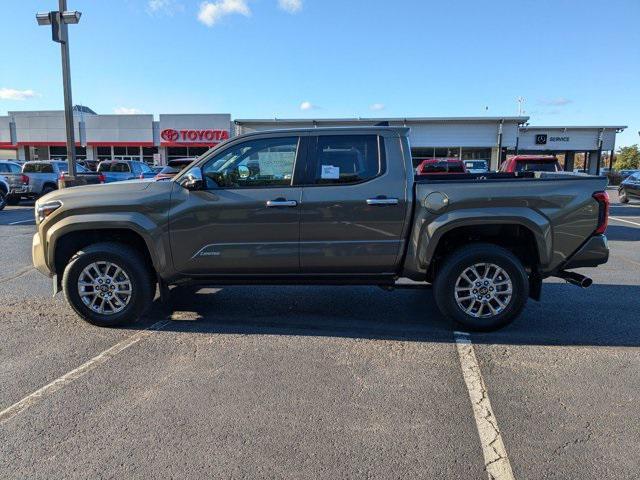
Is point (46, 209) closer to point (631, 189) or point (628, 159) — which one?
point (631, 189)

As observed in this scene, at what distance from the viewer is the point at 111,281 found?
5094mm

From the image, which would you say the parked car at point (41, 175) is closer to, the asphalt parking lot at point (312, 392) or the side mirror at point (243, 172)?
the asphalt parking lot at point (312, 392)

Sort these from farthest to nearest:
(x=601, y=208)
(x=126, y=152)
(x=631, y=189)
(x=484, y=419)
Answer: (x=126, y=152)
(x=631, y=189)
(x=601, y=208)
(x=484, y=419)

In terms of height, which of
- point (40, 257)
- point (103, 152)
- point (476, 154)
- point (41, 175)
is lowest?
point (40, 257)

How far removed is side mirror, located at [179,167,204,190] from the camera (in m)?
4.84

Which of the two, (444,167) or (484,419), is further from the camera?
(444,167)

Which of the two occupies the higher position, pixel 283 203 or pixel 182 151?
pixel 182 151

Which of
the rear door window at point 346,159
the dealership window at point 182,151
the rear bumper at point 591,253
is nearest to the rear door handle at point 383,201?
the rear door window at point 346,159

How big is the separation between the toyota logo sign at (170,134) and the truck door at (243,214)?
129ft

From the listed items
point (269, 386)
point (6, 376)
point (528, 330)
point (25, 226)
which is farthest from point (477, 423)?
point (25, 226)

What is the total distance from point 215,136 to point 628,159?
5869 centimetres

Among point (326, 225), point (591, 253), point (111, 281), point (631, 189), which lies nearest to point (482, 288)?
point (591, 253)

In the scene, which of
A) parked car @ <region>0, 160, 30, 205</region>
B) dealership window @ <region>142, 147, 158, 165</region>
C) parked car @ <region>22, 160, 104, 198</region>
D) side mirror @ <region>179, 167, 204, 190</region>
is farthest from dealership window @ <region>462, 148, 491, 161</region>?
side mirror @ <region>179, 167, 204, 190</region>

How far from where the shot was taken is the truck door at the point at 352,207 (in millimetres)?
4887
